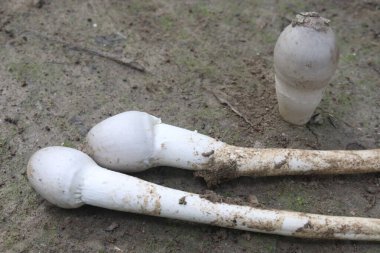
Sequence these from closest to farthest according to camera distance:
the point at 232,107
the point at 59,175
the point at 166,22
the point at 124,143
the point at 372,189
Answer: the point at 59,175 → the point at 124,143 → the point at 372,189 → the point at 232,107 → the point at 166,22

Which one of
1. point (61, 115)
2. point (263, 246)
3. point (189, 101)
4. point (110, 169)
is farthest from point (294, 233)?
point (61, 115)

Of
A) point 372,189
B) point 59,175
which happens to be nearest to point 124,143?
point 59,175

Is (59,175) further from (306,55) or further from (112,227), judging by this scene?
(306,55)

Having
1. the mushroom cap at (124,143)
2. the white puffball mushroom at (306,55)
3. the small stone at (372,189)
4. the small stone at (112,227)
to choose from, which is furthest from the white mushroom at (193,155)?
the white puffball mushroom at (306,55)

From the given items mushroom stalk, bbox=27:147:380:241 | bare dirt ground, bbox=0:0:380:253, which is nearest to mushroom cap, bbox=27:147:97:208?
mushroom stalk, bbox=27:147:380:241

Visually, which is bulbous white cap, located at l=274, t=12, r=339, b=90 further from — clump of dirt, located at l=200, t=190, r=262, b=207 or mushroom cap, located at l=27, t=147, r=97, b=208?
mushroom cap, located at l=27, t=147, r=97, b=208

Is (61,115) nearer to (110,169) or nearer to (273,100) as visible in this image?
(110,169)

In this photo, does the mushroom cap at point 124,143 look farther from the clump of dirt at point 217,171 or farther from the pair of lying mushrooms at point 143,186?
the clump of dirt at point 217,171
